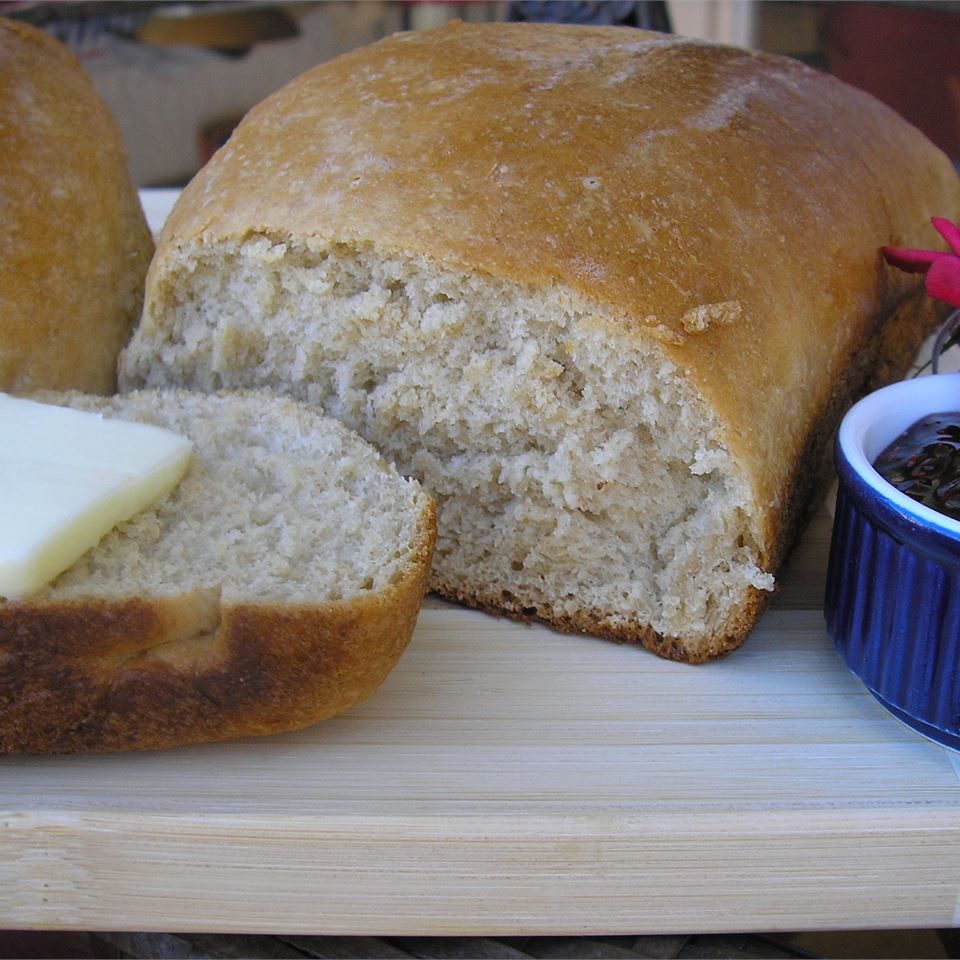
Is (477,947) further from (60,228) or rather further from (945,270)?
(60,228)

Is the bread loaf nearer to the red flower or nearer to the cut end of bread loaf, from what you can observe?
the cut end of bread loaf

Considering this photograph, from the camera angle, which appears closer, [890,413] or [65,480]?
[65,480]

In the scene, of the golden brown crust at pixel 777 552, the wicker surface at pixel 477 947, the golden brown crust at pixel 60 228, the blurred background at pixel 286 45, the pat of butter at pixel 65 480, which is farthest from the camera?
the blurred background at pixel 286 45

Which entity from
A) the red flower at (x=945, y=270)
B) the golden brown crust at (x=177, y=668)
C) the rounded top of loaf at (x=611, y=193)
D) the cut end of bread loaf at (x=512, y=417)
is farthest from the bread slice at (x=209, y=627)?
the red flower at (x=945, y=270)

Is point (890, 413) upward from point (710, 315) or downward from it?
downward

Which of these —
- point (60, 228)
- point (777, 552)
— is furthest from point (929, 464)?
point (60, 228)

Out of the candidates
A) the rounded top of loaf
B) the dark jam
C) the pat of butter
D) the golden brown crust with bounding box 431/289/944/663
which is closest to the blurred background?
the rounded top of loaf

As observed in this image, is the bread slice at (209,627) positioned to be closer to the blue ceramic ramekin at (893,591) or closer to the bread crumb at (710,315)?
the bread crumb at (710,315)
